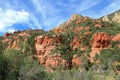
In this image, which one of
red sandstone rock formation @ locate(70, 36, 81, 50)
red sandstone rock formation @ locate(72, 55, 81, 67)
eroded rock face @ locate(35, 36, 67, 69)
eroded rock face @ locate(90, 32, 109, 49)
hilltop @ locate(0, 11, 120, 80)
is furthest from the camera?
red sandstone rock formation @ locate(70, 36, 81, 50)

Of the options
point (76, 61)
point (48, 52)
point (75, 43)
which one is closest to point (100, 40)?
point (76, 61)

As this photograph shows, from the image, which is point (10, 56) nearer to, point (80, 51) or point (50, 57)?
point (50, 57)

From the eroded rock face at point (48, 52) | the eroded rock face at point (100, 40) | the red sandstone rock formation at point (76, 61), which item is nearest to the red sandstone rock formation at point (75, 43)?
the eroded rock face at point (48, 52)

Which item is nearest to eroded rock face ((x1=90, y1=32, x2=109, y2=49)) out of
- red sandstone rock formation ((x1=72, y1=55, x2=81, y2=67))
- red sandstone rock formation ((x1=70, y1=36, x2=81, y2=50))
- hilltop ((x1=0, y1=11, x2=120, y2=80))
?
hilltop ((x1=0, y1=11, x2=120, y2=80))

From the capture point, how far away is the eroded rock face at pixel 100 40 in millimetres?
119188

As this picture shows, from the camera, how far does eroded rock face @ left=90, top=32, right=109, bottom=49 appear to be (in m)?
119

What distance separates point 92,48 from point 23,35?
125 ft

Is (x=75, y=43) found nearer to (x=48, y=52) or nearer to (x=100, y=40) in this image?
(x=100, y=40)

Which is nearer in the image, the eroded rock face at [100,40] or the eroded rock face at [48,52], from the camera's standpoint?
the eroded rock face at [48,52]

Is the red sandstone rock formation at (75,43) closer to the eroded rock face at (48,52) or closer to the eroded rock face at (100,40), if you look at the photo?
the eroded rock face at (48,52)

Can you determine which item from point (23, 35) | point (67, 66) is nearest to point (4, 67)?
point (67, 66)

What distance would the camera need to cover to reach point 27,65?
51062 millimetres

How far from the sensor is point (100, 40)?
389 feet

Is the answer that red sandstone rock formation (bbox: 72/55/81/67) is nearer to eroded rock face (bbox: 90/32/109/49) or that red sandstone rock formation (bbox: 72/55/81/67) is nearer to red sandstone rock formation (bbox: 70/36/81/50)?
eroded rock face (bbox: 90/32/109/49)
